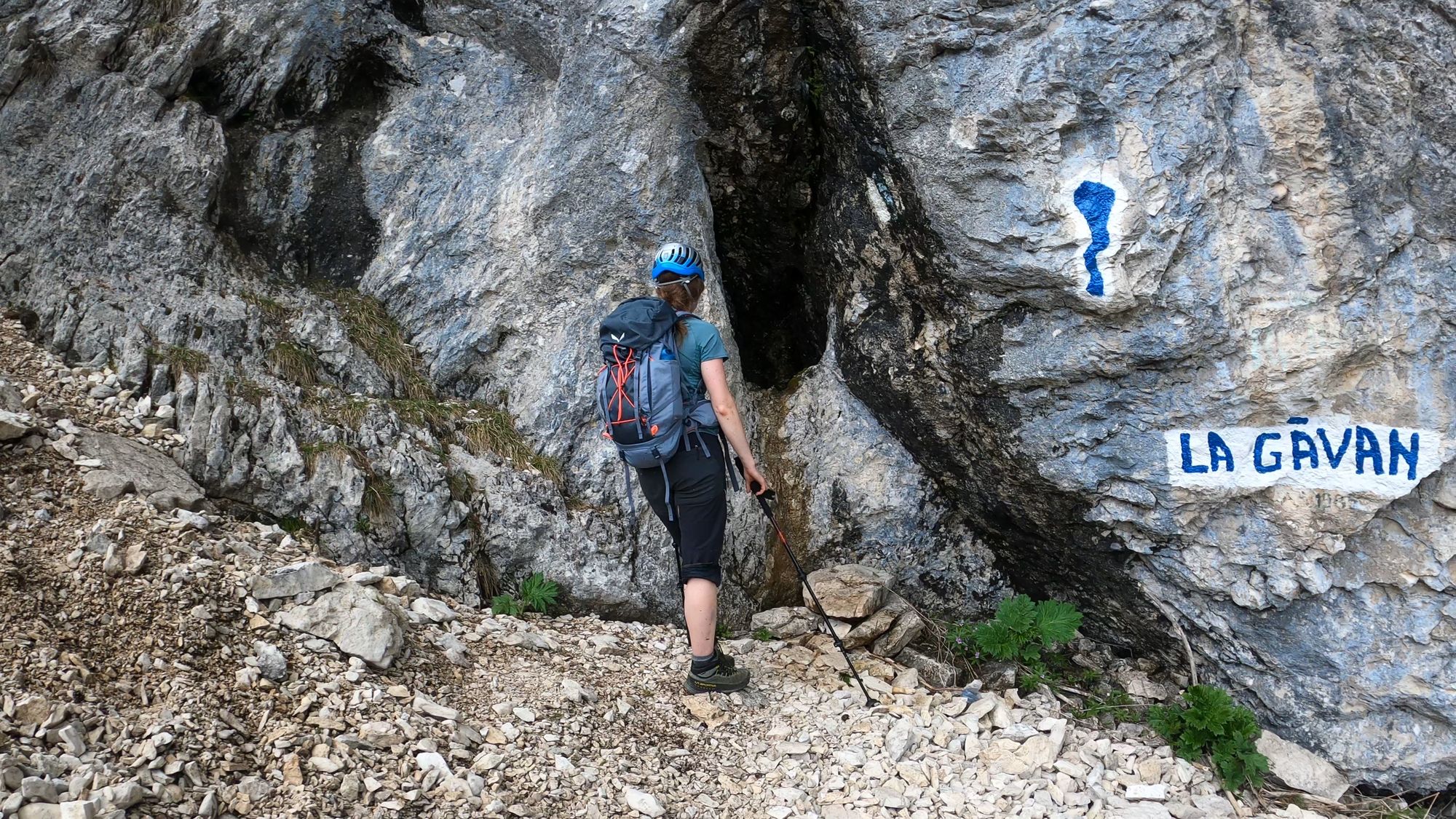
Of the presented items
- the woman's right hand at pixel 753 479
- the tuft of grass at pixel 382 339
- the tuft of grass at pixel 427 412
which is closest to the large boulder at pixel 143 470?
the tuft of grass at pixel 427 412

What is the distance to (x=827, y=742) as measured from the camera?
204 inches

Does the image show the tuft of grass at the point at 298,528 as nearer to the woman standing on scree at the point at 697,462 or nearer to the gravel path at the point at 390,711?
the gravel path at the point at 390,711

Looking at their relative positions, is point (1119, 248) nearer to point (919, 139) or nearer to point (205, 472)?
point (919, 139)

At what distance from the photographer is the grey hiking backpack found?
490 centimetres

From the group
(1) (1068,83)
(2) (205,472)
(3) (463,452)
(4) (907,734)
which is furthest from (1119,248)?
(2) (205,472)

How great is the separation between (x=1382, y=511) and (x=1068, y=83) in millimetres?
2934

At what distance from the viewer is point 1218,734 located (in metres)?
5.36

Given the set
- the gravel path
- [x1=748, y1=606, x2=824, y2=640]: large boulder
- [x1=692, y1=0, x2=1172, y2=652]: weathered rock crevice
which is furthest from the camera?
[x1=748, y1=606, x2=824, y2=640]: large boulder

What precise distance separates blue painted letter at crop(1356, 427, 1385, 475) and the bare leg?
3558mm

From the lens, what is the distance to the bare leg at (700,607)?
511cm

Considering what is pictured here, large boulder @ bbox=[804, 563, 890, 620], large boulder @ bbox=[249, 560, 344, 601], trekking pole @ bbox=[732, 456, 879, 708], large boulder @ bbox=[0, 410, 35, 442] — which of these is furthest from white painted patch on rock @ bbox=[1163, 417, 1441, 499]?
large boulder @ bbox=[0, 410, 35, 442]

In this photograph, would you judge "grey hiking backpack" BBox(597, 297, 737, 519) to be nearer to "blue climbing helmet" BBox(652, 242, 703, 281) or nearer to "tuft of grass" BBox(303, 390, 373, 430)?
"blue climbing helmet" BBox(652, 242, 703, 281)

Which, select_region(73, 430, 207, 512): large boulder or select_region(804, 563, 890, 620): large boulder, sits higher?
select_region(73, 430, 207, 512): large boulder

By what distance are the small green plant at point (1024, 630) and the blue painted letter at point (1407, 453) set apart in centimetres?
195
